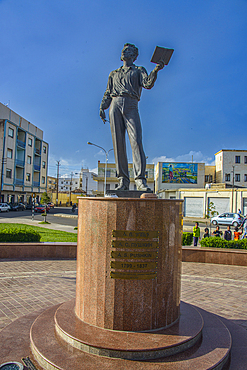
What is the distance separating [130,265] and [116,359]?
103 centimetres

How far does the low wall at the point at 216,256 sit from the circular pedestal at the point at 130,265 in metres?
6.06

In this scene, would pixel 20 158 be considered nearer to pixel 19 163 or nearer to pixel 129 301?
pixel 19 163

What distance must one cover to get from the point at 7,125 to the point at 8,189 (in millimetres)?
9816

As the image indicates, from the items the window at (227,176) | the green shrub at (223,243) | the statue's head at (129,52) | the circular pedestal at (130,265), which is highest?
the window at (227,176)

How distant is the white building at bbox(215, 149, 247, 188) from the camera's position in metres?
47.3

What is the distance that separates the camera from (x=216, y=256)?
917 centimetres

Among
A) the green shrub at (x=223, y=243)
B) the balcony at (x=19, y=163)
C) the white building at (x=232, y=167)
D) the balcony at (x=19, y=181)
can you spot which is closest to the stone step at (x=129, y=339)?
the green shrub at (x=223, y=243)

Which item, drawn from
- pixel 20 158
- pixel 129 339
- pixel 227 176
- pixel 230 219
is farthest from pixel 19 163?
pixel 129 339

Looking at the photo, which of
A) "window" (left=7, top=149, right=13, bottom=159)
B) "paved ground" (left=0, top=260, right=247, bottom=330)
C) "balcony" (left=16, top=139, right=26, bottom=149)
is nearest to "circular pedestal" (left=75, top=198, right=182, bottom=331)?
"paved ground" (left=0, top=260, right=247, bottom=330)

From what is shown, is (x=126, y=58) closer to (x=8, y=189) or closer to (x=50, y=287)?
(x=50, y=287)

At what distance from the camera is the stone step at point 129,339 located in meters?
2.97

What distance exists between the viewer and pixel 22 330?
12.6 feet

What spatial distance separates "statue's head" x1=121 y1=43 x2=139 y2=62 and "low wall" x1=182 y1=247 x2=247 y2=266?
268 inches

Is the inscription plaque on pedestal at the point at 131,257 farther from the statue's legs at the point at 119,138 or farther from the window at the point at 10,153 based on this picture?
the window at the point at 10,153
